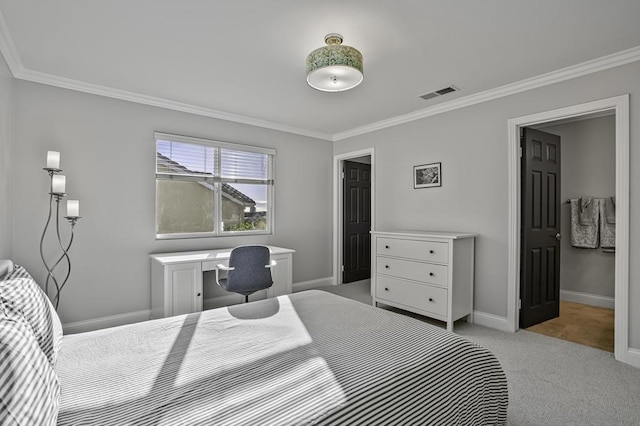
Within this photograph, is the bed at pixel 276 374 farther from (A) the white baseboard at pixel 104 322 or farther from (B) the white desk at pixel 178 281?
(A) the white baseboard at pixel 104 322

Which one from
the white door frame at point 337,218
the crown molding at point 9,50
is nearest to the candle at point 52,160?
the crown molding at point 9,50

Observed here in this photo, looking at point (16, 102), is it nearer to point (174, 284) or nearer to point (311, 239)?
point (174, 284)

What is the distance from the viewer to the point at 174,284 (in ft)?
10.4

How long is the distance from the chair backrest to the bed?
127 cm

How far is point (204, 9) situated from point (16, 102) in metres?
2.20

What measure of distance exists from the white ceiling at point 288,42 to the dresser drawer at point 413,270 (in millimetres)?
A: 1844

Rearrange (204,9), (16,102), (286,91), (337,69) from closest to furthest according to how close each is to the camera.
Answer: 1. (204,9)
2. (337,69)
3. (16,102)
4. (286,91)

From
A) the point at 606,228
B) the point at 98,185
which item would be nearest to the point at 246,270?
the point at 98,185

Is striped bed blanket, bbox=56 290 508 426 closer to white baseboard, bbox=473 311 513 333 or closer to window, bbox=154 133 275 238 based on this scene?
white baseboard, bbox=473 311 513 333

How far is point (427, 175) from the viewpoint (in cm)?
408

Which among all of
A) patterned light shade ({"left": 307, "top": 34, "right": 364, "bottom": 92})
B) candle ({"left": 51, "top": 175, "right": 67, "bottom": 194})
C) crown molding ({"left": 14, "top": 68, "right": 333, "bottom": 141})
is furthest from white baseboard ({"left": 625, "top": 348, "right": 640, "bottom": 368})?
candle ({"left": 51, "top": 175, "right": 67, "bottom": 194})

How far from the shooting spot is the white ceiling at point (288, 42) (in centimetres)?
204

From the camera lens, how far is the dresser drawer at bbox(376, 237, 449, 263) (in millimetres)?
3312

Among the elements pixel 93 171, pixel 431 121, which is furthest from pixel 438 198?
pixel 93 171
